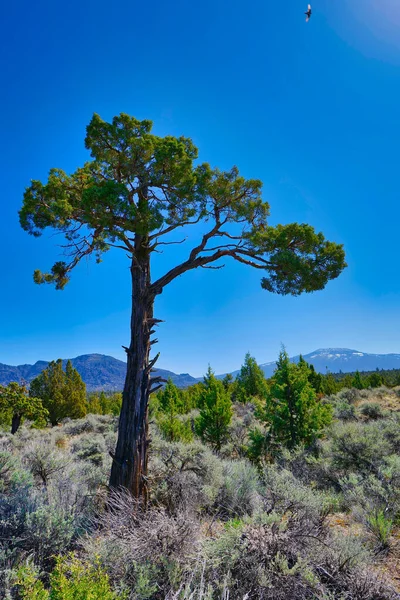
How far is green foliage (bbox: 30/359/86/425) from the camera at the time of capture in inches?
1203

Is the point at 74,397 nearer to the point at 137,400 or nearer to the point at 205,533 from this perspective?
the point at 137,400

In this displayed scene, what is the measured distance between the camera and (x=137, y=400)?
19.5 feet

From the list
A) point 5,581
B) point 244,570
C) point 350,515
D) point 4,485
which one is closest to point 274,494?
point 244,570

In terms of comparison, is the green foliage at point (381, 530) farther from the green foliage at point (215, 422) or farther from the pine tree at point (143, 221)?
the green foliage at point (215, 422)

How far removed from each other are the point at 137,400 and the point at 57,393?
96.9ft

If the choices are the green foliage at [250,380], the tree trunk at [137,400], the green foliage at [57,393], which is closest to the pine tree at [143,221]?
the tree trunk at [137,400]

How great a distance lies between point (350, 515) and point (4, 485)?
21.6ft

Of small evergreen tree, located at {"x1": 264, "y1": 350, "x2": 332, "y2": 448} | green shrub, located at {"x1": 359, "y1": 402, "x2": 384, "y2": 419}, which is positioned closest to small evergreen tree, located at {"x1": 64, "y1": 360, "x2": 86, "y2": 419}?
small evergreen tree, located at {"x1": 264, "y1": 350, "x2": 332, "y2": 448}

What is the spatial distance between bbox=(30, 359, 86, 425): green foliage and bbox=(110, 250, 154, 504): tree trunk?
93.0ft

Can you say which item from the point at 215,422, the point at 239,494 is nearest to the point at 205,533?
the point at 239,494

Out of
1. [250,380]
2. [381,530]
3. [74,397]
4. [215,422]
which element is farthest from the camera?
[250,380]

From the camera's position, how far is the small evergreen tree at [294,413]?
11.9 m

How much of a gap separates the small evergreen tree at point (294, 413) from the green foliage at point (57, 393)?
25259 mm

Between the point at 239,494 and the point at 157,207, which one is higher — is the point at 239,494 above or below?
below
